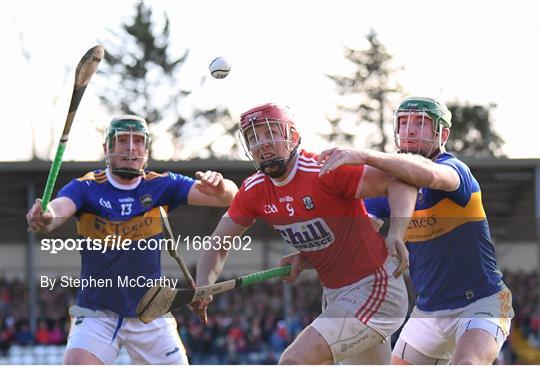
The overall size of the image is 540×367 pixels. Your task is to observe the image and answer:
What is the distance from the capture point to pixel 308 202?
5.82 meters

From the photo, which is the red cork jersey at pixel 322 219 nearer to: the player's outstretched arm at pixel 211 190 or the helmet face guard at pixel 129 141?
the player's outstretched arm at pixel 211 190

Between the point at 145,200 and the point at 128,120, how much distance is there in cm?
53

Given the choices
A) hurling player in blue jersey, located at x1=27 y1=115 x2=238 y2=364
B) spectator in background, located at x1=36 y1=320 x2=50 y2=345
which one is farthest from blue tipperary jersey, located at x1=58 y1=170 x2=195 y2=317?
spectator in background, located at x1=36 y1=320 x2=50 y2=345

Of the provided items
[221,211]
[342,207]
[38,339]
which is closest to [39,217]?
[342,207]

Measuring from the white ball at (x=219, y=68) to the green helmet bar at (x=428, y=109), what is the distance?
157 cm

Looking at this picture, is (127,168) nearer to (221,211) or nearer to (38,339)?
(38,339)

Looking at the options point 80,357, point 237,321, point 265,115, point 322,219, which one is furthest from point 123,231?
point 237,321

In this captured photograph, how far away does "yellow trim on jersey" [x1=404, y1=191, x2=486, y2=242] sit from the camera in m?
6.20

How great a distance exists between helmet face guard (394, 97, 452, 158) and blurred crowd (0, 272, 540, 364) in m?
12.9

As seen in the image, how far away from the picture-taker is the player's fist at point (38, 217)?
6594 mm

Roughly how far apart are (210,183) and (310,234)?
1048 mm

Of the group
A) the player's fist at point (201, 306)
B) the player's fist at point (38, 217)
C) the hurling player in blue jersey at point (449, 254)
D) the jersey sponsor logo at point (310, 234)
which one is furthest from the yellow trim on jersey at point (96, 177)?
the hurling player in blue jersey at point (449, 254)

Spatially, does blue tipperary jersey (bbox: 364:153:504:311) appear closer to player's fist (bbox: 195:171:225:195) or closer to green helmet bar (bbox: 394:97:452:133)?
green helmet bar (bbox: 394:97:452:133)

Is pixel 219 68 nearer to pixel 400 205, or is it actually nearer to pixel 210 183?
pixel 210 183
